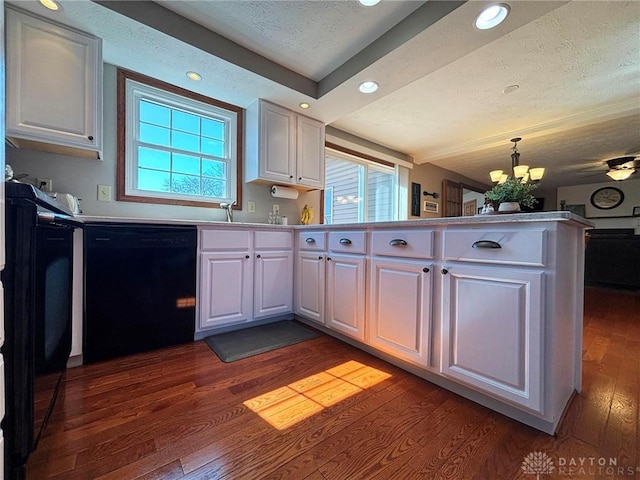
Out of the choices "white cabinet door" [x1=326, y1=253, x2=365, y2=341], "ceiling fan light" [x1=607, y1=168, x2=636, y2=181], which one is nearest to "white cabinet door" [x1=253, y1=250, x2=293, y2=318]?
"white cabinet door" [x1=326, y1=253, x2=365, y2=341]

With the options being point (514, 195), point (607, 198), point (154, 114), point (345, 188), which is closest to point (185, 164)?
point (154, 114)

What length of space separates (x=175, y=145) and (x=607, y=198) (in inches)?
341

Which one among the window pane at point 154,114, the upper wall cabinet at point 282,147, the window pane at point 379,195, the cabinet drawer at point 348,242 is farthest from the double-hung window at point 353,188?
the window pane at point 154,114

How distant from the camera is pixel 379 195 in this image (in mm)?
4281

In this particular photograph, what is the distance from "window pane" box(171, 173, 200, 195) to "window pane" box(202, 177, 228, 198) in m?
0.06

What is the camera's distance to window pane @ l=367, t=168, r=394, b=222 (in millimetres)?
4106

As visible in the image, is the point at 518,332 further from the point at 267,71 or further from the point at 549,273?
the point at 267,71

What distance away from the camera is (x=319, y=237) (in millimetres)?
2225

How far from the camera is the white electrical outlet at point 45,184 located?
5.78 feet

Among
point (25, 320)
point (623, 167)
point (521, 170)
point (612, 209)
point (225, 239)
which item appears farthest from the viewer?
point (612, 209)

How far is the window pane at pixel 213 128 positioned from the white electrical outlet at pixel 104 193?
0.96 m

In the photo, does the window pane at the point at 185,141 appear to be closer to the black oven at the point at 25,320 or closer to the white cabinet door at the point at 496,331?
the black oven at the point at 25,320

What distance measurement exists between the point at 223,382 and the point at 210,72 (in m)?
2.19

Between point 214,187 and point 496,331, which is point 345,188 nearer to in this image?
point 214,187
